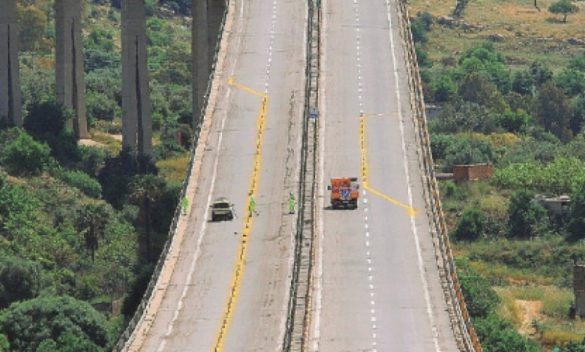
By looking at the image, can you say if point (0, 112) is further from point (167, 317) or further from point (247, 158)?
point (167, 317)

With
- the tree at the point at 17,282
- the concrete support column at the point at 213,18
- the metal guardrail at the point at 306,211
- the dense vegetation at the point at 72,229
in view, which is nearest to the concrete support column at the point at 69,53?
the dense vegetation at the point at 72,229

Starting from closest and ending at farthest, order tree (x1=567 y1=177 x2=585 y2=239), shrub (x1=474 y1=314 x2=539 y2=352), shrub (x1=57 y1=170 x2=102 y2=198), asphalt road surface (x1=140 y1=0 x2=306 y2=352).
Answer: asphalt road surface (x1=140 y1=0 x2=306 y2=352) < shrub (x1=474 y1=314 x2=539 y2=352) < tree (x1=567 y1=177 x2=585 y2=239) < shrub (x1=57 y1=170 x2=102 y2=198)

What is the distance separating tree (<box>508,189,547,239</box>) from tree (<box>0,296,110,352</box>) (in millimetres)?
42247

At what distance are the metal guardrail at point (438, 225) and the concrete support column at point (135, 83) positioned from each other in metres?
19.5

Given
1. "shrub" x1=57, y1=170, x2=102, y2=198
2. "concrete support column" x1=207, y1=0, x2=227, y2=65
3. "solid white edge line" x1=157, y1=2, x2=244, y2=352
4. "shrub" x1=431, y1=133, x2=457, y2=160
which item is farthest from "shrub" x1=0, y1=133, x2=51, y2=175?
"shrub" x1=431, y1=133, x2=457, y2=160

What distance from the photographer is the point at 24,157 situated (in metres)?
170

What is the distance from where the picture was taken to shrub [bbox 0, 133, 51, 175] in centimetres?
16925

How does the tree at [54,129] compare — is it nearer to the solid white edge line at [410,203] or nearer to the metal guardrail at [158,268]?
the metal guardrail at [158,268]

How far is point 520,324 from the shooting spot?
144875mm

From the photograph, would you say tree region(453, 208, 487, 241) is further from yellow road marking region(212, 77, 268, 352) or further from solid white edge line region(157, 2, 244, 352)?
yellow road marking region(212, 77, 268, 352)

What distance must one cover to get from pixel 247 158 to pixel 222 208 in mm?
11727

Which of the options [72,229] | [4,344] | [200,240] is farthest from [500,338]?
[72,229]

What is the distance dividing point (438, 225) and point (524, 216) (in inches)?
1576

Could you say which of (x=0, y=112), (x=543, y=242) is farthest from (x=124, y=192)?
(x=543, y=242)
